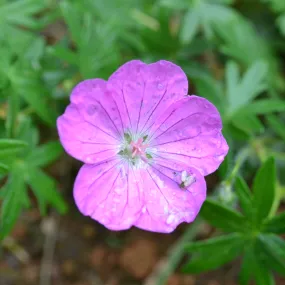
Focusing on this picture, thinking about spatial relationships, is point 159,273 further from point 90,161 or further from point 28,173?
point 90,161

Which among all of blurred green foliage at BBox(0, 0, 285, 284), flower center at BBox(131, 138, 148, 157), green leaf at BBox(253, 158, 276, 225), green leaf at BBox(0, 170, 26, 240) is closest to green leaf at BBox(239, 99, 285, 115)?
blurred green foliage at BBox(0, 0, 285, 284)

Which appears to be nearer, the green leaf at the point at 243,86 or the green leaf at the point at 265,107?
the green leaf at the point at 265,107

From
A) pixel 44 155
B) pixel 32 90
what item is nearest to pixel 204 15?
pixel 32 90

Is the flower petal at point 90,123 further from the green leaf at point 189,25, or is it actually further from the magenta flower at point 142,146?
the green leaf at point 189,25

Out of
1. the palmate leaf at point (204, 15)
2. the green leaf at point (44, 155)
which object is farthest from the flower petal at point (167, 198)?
the palmate leaf at point (204, 15)

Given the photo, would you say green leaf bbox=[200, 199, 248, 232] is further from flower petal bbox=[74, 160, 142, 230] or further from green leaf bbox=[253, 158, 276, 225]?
flower petal bbox=[74, 160, 142, 230]

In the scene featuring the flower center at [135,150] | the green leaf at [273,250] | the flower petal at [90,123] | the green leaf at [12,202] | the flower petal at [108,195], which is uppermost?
the flower petal at [90,123]

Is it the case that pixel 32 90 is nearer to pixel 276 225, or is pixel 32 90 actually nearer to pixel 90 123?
pixel 90 123
